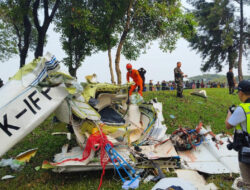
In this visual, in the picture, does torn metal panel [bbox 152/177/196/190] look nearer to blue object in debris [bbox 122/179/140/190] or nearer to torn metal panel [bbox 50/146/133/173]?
blue object in debris [bbox 122/179/140/190]

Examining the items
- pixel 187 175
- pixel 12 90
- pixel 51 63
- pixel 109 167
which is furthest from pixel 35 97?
pixel 187 175

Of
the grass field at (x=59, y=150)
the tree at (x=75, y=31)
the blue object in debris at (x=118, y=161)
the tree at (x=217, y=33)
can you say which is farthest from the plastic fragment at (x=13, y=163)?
the tree at (x=217, y=33)

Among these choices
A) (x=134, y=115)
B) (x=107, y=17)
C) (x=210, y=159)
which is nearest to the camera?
(x=210, y=159)

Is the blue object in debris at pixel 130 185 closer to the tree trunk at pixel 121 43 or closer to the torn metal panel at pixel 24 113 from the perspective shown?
the torn metal panel at pixel 24 113

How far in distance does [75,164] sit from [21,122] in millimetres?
1120

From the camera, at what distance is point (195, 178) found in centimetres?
353

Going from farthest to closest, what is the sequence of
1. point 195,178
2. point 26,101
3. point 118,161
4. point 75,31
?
point 75,31, point 195,178, point 118,161, point 26,101

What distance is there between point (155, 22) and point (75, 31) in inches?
213

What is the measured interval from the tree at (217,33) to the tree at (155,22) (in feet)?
31.7

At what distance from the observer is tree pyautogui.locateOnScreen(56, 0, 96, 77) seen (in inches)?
428

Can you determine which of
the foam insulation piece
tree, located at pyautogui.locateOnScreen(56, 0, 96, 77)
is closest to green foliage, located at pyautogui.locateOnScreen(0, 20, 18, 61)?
tree, located at pyautogui.locateOnScreen(56, 0, 96, 77)

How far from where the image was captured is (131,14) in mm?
13008

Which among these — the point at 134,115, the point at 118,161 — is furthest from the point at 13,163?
the point at 134,115

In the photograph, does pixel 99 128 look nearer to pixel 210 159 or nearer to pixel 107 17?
pixel 210 159
